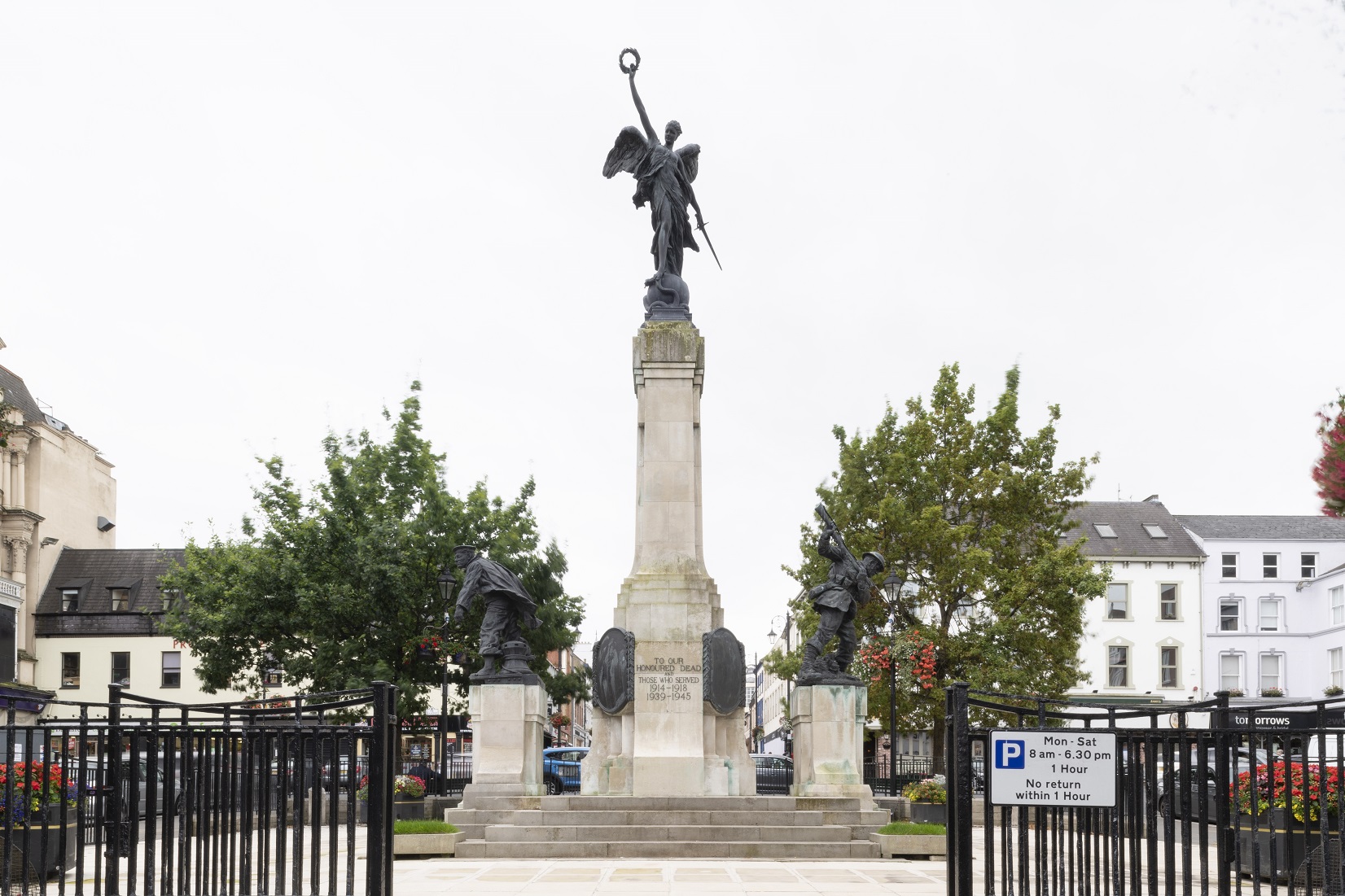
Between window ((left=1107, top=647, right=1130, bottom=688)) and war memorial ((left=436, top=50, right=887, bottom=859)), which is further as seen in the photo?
window ((left=1107, top=647, right=1130, bottom=688))

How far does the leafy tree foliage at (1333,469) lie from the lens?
13.3 m

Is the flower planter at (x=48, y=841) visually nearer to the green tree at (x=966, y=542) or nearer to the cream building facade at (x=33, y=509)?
the green tree at (x=966, y=542)

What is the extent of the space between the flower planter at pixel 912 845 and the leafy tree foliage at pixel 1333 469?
25.3 feet

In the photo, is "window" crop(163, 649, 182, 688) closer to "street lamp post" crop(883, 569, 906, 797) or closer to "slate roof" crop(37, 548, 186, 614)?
"slate roof" crop(37, 548, 186, 614)

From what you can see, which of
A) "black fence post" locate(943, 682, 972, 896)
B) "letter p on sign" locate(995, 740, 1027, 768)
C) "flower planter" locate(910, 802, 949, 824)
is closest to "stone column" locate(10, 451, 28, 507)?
"flower planter" locate(910, 802, 949, 824)

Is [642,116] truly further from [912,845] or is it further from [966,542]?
[966,542]

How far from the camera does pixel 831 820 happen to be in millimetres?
20797

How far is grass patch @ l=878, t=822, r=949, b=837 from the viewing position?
19.7 metres

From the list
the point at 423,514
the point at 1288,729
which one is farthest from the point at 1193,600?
the point at 1288,729

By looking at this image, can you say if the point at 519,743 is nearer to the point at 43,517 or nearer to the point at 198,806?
the point at 198,806

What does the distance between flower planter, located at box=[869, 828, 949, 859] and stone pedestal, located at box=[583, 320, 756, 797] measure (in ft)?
11.4

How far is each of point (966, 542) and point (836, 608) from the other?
18482 millimetres

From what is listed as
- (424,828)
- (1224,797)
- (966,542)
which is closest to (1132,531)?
(966,542)

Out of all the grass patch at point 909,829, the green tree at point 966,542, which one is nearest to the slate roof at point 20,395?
the green tree at point 966,542
